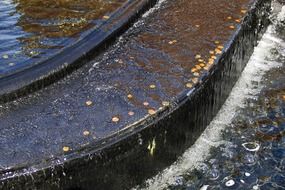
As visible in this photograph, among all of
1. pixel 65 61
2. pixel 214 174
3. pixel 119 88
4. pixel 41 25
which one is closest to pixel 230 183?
pixel 214 174

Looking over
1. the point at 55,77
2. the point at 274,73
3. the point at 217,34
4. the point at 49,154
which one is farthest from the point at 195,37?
the point at 49,154

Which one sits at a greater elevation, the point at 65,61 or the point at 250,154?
the point at 65,61

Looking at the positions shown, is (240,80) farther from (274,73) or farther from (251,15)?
(251,15)

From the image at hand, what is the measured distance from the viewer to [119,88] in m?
4.46

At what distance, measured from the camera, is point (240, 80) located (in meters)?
6.15

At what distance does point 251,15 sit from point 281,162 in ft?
8.54

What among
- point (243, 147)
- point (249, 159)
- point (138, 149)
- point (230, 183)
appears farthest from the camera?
point (243, 147)

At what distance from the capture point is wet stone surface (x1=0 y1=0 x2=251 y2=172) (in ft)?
12.4

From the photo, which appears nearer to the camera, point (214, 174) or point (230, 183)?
point (230, 183)

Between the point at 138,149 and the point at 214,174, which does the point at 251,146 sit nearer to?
the point at 214,174

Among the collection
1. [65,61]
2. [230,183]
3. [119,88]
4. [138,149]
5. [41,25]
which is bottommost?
[230,183]

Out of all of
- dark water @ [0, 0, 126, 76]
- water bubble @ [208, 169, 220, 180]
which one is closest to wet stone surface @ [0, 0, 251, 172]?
dark water @ [0, 0, 126, 76]

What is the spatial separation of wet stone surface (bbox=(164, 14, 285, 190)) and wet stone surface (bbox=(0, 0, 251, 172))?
853mm

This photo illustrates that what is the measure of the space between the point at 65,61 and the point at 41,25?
947mm
